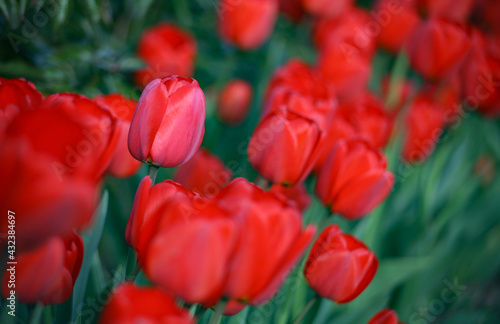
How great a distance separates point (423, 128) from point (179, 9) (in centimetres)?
53

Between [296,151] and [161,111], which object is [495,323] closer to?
[296,151]

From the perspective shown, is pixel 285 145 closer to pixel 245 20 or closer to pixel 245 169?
pixel 245 169

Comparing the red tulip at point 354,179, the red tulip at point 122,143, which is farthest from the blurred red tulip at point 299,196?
the red tulip at point 122,143

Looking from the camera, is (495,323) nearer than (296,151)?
No

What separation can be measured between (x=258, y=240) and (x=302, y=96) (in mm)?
279

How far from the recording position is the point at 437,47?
2.30 ft

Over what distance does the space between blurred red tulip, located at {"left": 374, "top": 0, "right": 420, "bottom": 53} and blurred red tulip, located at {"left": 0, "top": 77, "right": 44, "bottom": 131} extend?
69cm

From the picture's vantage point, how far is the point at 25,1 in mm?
428

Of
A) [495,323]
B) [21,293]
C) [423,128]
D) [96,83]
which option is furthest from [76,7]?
[495,323]

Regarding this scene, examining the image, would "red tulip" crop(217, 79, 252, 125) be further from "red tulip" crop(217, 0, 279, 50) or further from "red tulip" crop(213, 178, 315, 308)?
"red tulip" crop(213, 178, 315, 308)

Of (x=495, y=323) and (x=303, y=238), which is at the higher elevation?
(x=303, y=238)

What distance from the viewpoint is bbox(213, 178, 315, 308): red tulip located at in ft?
0.83

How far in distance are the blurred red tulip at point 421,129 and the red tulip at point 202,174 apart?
40 cm

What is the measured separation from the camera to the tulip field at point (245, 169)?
0.81ft
